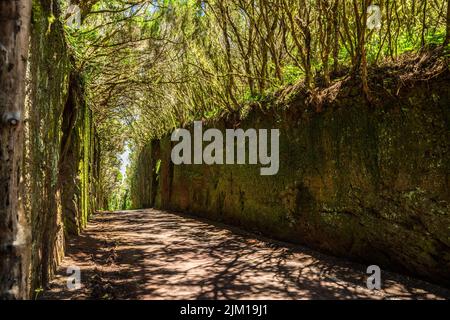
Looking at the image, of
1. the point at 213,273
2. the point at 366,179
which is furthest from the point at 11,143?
the point at 366,179

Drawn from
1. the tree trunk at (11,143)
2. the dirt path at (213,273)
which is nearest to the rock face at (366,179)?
the dirt path at (213,273)

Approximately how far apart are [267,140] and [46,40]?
4906mm

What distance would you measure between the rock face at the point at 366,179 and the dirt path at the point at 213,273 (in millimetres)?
343

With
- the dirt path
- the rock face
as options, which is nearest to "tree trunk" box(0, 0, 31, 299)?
the dirt path

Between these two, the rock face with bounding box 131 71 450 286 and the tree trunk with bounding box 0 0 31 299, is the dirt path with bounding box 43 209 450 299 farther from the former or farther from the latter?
the tree trunk with bounding box 0 0 31 299

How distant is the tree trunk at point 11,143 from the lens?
2.73 m

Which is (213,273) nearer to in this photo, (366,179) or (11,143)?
(366,179)

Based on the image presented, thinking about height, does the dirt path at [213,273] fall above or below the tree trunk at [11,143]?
below

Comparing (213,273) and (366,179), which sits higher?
(366,179)

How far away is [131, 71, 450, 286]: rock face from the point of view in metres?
4.49

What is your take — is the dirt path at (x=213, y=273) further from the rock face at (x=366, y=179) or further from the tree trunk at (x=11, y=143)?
the tree trunk at (x=11, y=143)

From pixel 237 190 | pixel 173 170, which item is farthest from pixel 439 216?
pixel 173 170

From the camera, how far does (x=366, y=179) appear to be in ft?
17.8

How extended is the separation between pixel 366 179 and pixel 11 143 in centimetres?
447
